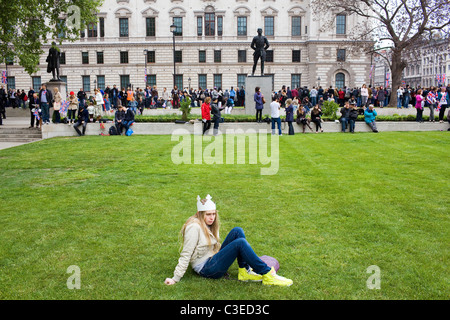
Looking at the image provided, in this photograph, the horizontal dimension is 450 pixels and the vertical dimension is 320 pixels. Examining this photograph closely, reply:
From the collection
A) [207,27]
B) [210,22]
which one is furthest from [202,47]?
[210,22]

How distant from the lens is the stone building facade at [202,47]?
177 feet

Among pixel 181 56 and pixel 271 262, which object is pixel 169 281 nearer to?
pixel 271 262

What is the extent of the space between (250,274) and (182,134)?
50.0ft

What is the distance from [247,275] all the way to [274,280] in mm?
356

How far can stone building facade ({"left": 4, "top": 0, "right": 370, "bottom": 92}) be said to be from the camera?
54.1 meters

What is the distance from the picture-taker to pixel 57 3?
1164 inches

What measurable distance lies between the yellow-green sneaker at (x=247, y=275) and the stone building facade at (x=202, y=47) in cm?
5101

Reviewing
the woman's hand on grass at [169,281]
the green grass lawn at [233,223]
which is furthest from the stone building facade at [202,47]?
the woman's hand on grass at [169,281]

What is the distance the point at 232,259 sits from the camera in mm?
4984

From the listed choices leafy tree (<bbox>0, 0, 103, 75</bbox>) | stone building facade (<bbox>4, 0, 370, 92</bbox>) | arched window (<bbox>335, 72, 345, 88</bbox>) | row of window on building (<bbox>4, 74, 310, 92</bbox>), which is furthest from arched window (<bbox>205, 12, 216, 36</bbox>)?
leafy tree (<bbox>0, 0, 103, 75</bbox>)

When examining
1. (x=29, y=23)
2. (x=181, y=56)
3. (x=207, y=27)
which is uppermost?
(x=207, y=27)

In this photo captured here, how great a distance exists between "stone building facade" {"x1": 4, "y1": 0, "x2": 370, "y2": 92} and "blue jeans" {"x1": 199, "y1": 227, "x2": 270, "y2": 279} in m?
51.0
